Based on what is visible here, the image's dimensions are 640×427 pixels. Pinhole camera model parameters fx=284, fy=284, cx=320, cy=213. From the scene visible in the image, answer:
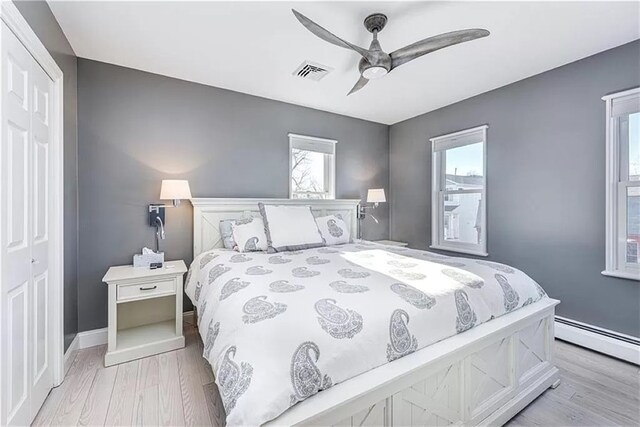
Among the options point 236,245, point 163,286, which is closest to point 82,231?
point 163,286

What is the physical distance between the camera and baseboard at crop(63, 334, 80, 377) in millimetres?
2164

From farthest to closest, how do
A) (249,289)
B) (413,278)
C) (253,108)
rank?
(253,108) < (413,278) < (249,289)

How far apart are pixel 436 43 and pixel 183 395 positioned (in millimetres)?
2893

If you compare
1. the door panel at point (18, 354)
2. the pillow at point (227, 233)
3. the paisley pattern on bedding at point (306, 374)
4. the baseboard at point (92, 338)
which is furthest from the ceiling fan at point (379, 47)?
the baseboard at point (92, 338)

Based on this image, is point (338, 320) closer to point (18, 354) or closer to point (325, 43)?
point (18, 354)

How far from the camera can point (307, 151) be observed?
13.1ft

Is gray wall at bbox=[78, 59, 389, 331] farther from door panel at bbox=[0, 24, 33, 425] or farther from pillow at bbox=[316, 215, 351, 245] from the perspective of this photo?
door panel at bbox=[0, 24, 33, 425]

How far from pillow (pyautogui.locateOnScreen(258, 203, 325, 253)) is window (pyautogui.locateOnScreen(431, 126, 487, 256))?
1967 millimetres

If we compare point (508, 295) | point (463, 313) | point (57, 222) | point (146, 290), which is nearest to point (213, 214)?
point (146, 290)

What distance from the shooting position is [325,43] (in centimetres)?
239

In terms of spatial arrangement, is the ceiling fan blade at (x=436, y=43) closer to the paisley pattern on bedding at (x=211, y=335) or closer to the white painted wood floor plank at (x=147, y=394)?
the paisley pattern on bedding at (x=211, y=335)

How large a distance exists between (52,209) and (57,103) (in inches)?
29.4

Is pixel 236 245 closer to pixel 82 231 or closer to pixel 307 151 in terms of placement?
pixel 82 231

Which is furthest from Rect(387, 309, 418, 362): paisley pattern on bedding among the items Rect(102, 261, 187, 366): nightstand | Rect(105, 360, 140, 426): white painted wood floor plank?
Rect(102, 261, 187, 366): nightstand
